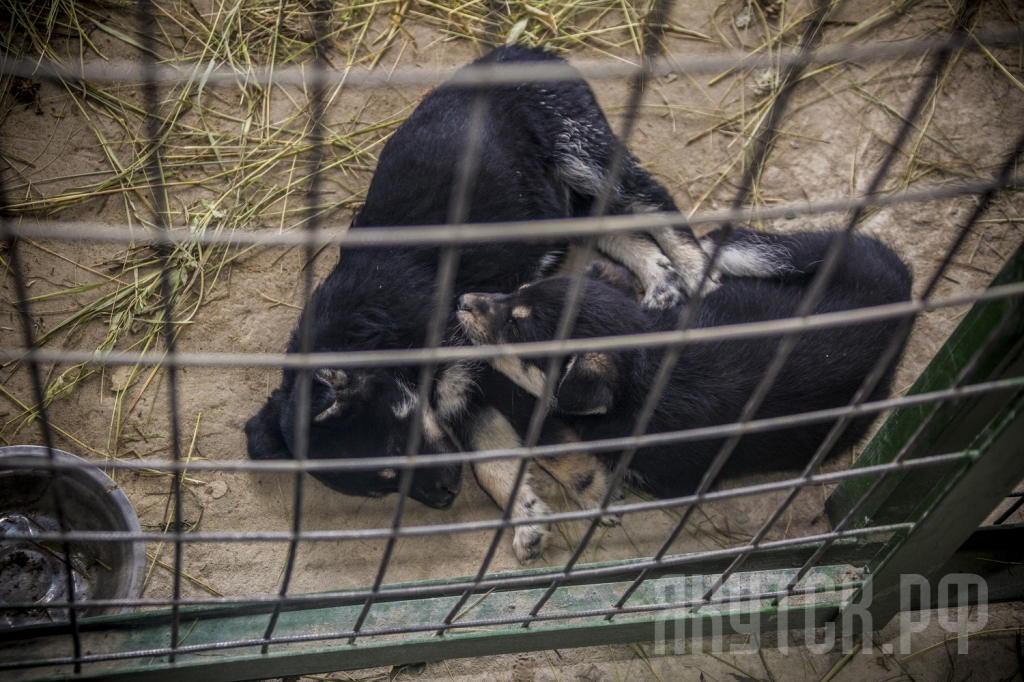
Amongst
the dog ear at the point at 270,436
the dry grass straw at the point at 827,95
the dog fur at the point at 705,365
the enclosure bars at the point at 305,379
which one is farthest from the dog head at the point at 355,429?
the dry grass straw at the point at 827,95

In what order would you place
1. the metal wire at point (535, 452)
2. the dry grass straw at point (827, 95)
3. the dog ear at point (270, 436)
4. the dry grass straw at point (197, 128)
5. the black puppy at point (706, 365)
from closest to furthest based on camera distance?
the metal wire at point (535, 452) → the black puppy at point (706, 365) → the dog ear at point (270, 436) → the dry grass straw at point (197, 128) → the dry grass straw at point (827, 95)

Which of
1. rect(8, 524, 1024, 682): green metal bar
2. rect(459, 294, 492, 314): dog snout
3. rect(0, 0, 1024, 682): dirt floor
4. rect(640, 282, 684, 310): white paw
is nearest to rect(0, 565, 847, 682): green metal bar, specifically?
rect(8, 524, 1024, 682): green metal bar

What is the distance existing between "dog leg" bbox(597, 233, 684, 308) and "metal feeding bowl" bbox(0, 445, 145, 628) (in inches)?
98.8

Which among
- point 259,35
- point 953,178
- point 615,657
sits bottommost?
point 615,657

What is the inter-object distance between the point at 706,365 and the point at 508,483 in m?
1.03

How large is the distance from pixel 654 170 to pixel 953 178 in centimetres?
158

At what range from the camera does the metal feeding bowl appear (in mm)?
3047

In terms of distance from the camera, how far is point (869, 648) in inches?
123

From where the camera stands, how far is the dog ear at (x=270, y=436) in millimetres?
3334

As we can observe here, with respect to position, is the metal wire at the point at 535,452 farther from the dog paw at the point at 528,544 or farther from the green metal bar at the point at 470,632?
the dog paw at the point at 528,544

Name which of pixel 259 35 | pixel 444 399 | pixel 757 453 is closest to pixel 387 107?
pixel 259 35

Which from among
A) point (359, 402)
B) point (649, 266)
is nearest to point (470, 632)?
point (359, 402)

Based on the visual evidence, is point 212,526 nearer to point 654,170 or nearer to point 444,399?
point 444,399

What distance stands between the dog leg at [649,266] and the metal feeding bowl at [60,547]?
98.8 inches
